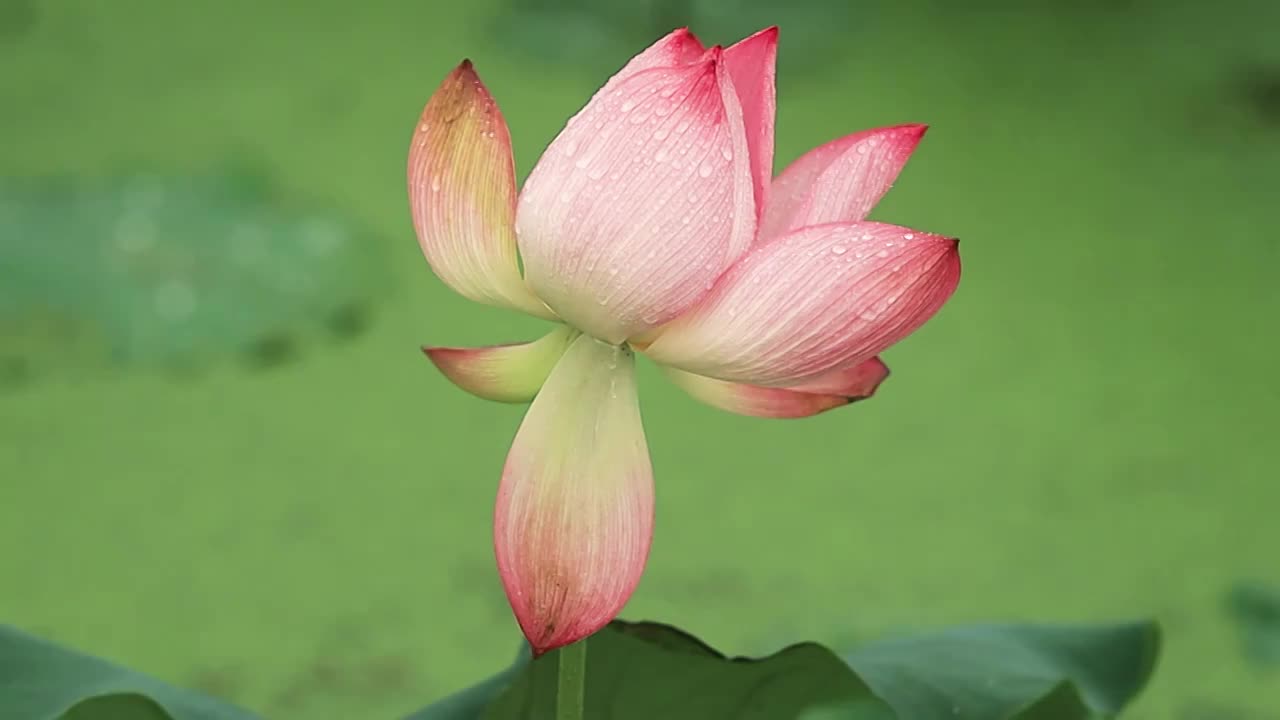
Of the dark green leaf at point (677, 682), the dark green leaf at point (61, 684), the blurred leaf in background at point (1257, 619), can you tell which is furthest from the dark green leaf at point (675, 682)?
the blurred leaf in background at point (1257, 619)

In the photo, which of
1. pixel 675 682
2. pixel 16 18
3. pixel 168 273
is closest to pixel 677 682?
pixel 675 682

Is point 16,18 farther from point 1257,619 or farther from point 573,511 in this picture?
point 573,511

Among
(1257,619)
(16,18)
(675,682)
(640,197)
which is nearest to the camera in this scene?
(640,197)

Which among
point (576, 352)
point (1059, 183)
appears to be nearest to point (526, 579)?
point (576, 352)

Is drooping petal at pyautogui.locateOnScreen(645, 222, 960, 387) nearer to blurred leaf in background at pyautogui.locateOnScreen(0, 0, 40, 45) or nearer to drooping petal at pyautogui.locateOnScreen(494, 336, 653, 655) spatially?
drooping petal at pyautogui.locateOnScreen(494, 336, 653, 655)

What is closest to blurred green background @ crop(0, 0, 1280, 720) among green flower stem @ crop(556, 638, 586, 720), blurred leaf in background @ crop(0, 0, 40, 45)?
blurred leaf in background @ crop(0, 0, 40, 45)

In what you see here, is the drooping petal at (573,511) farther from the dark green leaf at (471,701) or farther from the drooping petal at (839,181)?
the dark green leaf at (471,701)

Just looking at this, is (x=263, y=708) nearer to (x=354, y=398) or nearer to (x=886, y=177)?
(x=354, y=398)
